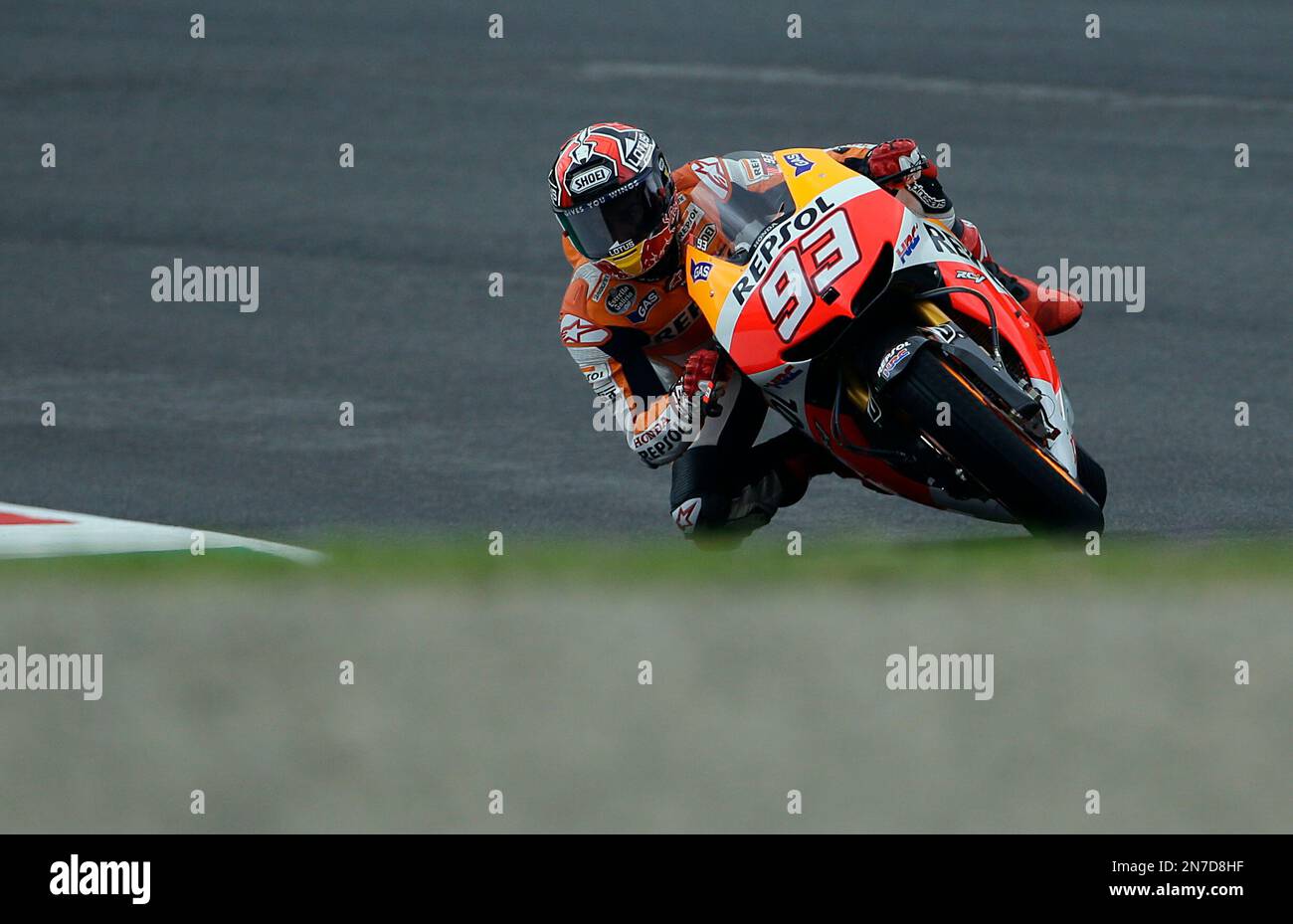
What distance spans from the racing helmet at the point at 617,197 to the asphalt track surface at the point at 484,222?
6.55ft

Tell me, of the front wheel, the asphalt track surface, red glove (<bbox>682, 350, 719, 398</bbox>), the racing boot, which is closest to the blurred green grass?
the front wheel

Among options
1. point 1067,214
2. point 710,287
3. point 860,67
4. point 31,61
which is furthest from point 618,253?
point 31,61

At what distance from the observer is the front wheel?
15.5ft

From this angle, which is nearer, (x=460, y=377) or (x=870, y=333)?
(x=870, y=333)

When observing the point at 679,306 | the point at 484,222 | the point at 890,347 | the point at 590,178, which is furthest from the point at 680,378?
the point at 484,222

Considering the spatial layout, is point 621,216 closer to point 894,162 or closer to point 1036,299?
point 894,162

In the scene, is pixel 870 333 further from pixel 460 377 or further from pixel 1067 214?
pixel 1067 214

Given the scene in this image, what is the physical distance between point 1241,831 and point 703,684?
579mm

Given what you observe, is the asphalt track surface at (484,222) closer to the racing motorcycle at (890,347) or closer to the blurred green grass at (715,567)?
the racing motorcycle at (890,347)

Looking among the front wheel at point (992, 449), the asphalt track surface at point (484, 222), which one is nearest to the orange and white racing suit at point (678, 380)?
the front wheel at point (992, 449)

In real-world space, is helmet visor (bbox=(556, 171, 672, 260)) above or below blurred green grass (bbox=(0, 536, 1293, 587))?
above

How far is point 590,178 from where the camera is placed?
540 centimetres

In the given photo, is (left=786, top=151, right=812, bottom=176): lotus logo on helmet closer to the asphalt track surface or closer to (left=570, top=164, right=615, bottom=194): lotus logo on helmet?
(left=570, top=164, right=615, bottom=194): lotus logo on helmet

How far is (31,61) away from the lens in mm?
16312
